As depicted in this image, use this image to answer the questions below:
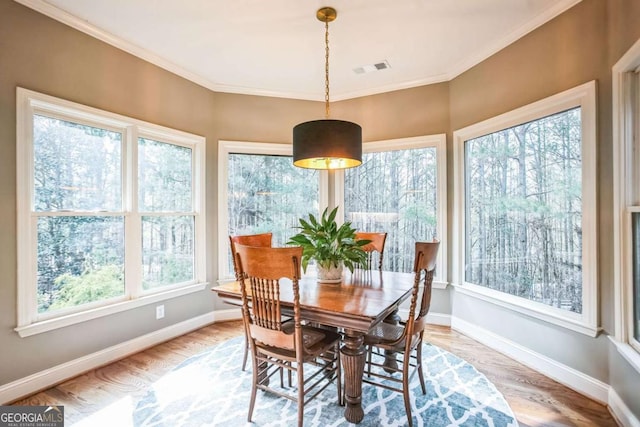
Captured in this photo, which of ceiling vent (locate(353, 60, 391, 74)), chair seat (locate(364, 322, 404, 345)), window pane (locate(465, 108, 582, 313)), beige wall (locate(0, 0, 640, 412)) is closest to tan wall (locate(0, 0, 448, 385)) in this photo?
beige wall (locate(0, 0, 640, 412))

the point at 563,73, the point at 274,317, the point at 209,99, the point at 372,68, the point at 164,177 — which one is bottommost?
the point at 274,317

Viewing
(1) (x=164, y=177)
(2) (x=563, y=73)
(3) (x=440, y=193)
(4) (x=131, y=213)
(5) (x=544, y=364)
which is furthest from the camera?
(3) (x=440, y=193)

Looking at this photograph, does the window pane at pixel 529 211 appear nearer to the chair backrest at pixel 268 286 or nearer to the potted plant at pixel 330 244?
the potted plant at pixel 330 244

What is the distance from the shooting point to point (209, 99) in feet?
12.5

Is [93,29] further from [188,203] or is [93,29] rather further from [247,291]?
[247,291]

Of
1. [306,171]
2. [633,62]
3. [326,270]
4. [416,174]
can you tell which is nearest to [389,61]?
[416,174]

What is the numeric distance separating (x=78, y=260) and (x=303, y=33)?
2748 mm

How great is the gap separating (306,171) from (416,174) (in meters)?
1.42

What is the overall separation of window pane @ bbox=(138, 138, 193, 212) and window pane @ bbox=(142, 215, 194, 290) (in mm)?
147

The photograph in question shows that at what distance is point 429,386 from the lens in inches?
92.9

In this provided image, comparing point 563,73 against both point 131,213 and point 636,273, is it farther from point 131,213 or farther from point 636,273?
point 131,213

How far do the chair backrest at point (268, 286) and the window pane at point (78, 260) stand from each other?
1668 millimetres

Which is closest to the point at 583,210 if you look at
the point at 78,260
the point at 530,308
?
the point at 530,308

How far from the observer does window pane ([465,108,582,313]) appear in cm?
243
